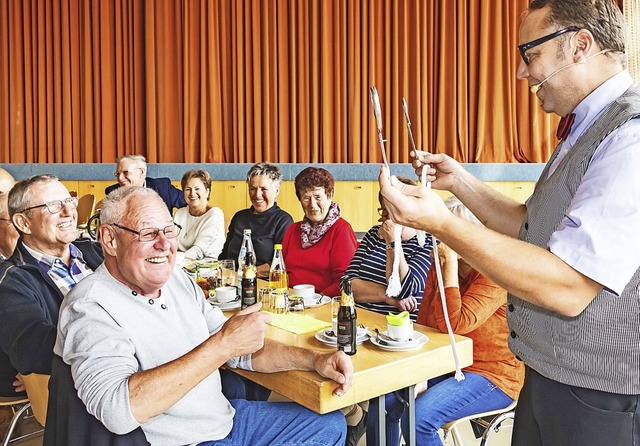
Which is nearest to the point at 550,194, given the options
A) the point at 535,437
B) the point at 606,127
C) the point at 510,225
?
the point at 606,127

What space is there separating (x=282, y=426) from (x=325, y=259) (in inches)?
59.3

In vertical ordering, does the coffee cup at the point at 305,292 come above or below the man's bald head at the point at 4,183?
below

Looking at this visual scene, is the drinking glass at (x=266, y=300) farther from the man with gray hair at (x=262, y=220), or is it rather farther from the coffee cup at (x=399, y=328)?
the man with gray hair at (x=262, y=220)

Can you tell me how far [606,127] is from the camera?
1.26m

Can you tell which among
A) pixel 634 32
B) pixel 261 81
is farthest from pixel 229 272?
pixel 634 32

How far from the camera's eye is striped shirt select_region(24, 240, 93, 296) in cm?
246

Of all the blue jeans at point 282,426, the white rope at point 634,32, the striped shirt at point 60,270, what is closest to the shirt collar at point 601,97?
the blue jeans at point 282,426

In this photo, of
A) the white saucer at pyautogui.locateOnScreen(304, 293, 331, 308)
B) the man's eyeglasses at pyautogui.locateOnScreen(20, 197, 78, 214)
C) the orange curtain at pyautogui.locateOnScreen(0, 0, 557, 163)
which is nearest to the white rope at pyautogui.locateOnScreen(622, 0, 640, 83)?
the orange curtain at pyautogui.locateOnScreen(0, 0, 557, 163)

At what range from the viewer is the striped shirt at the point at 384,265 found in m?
2.74

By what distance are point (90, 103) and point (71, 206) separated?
6138 mm

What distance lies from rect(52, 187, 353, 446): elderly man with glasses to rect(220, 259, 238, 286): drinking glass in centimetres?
97

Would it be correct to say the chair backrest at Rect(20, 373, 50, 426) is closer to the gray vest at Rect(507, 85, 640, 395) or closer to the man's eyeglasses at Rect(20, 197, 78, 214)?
the man's eyeglasses at Rect(20, 197, 78, 214)

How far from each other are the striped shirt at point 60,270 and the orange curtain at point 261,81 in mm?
5288

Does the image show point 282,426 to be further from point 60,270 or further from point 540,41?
point 540,41
